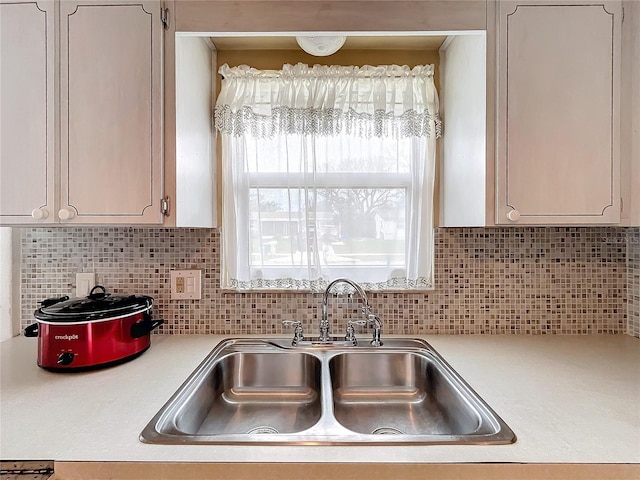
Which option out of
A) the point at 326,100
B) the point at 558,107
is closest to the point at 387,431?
the point at 558,107

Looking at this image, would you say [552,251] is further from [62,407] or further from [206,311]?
[62,407]

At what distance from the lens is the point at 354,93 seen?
1.45m

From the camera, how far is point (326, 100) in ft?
4.75

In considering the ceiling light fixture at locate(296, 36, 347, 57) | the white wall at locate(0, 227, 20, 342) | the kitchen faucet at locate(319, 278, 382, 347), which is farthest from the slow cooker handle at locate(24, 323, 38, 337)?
the ceiling light fixture at locate(296, 36, 347, 57)

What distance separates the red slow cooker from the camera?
1034 millimetres

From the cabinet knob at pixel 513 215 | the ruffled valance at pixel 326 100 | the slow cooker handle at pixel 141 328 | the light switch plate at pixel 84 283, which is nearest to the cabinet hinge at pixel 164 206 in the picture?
the slow cooker handle at pixel 141 328

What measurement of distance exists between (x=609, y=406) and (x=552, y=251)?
73cm

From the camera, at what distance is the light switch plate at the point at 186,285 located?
144cm

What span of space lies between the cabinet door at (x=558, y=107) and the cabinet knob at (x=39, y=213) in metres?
1.44

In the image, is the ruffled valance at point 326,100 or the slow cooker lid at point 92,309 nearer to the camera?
the slow cooker lid at point 92,309

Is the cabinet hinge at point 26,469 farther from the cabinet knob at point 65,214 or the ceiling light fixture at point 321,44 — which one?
the ceiling light fixture at point 321,44

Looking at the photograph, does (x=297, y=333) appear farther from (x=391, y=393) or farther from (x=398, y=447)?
(x=398, y=447)

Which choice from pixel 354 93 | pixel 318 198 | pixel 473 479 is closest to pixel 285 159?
pixel 318 198

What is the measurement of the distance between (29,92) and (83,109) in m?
0.18
